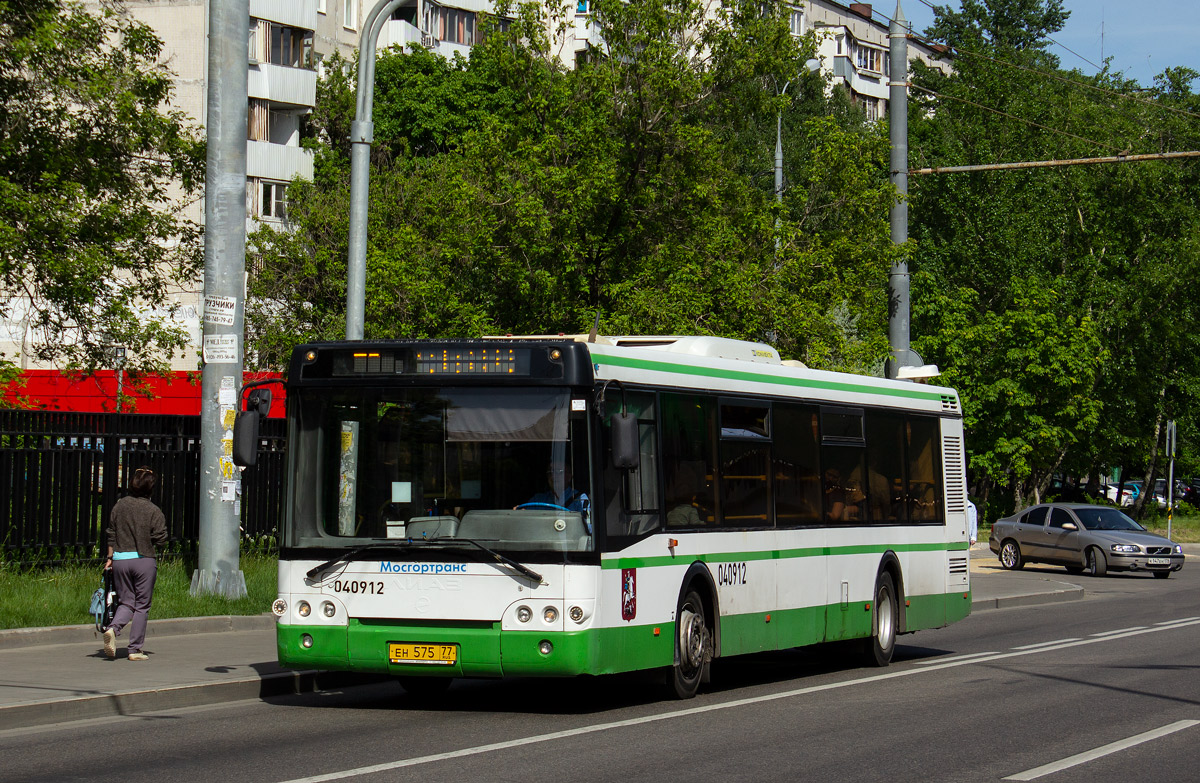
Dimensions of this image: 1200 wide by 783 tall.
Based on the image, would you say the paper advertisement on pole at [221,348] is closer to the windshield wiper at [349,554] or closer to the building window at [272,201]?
the windshield wiper at [349,554]

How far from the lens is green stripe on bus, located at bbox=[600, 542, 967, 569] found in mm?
11617

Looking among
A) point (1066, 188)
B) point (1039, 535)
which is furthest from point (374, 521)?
point (1066, 188)

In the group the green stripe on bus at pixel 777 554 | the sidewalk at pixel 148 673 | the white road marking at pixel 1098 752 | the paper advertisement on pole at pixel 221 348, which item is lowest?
the white road marking at pixel 1098 752

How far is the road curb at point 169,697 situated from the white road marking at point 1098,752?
615 cm

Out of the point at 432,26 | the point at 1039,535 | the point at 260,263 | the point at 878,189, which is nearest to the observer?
the point at 878,189

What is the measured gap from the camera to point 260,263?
48.7 m

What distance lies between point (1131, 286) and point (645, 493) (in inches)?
1786

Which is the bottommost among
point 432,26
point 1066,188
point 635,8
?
point 635,8

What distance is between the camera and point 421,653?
11250 mm

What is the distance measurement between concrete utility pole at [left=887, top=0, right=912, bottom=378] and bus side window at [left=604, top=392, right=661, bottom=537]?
11.0 meters

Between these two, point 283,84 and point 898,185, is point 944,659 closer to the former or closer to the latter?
point 898,185

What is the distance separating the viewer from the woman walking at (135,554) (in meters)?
13.7

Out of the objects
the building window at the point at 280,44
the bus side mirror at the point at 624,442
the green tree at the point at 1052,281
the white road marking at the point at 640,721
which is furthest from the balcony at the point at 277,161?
the bus side mirror at the point at 624,442

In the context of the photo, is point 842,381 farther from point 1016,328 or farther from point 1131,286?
point 1131,286
